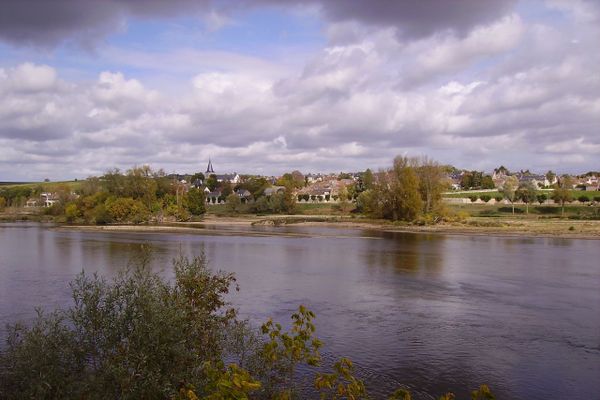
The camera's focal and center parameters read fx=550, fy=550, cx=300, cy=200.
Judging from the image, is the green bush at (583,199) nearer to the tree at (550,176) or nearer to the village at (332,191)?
the village at (332,191)

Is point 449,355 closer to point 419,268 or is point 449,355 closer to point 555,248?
point 419,268

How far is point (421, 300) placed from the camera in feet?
85.8

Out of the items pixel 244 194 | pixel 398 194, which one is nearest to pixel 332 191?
pixel 244 194

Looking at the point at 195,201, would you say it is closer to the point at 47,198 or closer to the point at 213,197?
the point at 213,197

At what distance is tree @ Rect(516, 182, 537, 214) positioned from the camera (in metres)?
92.8

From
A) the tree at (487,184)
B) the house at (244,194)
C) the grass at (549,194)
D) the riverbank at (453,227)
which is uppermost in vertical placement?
the tree at (487,184)

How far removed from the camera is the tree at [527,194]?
9275 cm

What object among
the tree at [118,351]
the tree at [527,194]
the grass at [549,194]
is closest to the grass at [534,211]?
the tree at [527,194]

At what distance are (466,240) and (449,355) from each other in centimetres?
4328

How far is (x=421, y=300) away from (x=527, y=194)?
7455cm

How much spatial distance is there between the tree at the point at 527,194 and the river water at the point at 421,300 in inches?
1635

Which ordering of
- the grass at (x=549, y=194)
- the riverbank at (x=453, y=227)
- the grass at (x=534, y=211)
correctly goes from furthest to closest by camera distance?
the grass at (x=549, y=194) → the grass at (x=534, y=211) → the riverbank at (x=453, y=227)

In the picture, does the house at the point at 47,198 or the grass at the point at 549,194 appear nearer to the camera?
the grass at the point at 549,194

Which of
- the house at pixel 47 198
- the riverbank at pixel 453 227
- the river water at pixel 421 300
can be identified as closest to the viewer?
the river water at pixel 421 300
